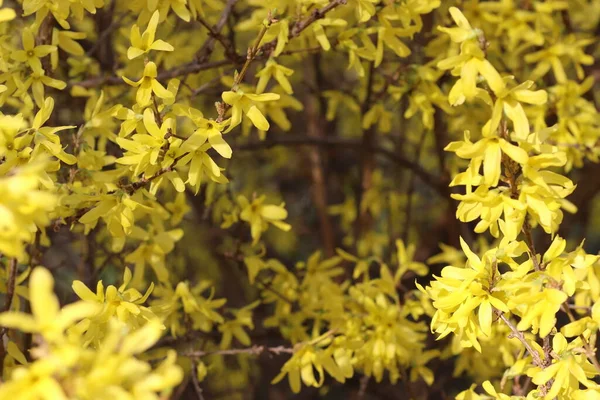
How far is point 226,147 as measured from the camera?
1.59 m

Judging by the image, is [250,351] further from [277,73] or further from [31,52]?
[31,52]

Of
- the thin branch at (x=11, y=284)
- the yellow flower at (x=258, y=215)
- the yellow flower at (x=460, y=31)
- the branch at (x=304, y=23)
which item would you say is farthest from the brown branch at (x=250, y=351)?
the yellow flower at (x=460, y=31)

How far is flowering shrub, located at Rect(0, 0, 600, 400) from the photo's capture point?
141 cm

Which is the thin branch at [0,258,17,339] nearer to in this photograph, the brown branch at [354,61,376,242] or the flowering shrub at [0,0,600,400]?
the flowering shrub at [0,0,600,400]

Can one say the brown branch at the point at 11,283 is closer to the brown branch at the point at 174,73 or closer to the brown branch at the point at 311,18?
the brown branch at the point at 174,73

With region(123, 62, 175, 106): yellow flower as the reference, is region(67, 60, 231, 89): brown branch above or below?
below

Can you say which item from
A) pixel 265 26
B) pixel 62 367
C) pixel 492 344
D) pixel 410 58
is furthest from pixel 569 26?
pixel 62 367

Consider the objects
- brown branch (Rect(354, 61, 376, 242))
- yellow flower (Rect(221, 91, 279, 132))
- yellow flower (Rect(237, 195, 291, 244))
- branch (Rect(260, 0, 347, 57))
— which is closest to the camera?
yellow flower (Rect(221, 91, 279, 132))

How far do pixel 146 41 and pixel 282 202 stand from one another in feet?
2.39

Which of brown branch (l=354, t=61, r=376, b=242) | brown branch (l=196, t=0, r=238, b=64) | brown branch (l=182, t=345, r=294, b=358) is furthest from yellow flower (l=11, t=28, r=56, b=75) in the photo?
brown branch (l=354, t=61, r=376, b=242)

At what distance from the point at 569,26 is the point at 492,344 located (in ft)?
4.30

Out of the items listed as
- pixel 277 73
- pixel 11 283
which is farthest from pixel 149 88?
pixel 11 283

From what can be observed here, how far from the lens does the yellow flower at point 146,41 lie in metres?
1.68

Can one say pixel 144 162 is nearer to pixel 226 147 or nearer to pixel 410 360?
pixel 226 147
